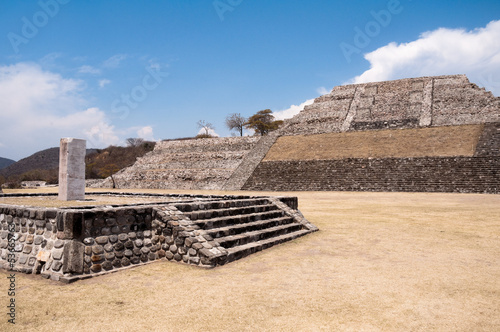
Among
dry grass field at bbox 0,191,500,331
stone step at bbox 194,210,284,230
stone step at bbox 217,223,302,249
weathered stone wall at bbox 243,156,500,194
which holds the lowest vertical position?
dry grass field at bbox 0,191,500,331

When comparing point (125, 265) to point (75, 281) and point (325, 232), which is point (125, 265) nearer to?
point (75, 281)

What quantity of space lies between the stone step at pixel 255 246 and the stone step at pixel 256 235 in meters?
0.11

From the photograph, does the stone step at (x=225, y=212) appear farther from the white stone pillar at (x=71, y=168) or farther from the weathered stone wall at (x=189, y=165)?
the weathered stone wall at (x=189, y=165)

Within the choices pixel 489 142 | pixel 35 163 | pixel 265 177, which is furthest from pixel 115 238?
pixel 35 163

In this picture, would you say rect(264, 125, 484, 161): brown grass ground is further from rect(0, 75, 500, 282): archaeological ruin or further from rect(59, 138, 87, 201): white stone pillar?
rect(59, 138, 87, 201): white stone pillar

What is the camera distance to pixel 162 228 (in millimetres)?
5883

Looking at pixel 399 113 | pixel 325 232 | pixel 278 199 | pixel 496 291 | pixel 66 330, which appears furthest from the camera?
pixel 399 113

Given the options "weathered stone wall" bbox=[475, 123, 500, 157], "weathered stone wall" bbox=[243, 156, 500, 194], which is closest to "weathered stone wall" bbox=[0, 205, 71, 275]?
"weathered stone wall" bbox=[243, 156, 500, 194]

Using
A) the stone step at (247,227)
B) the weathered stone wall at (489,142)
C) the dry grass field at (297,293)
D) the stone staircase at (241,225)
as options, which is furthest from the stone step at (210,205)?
the weathered stone wall at (489,142)

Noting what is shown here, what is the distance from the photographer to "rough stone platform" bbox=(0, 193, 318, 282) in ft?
16.1

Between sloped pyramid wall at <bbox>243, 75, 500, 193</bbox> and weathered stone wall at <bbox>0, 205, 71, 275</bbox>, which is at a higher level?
sloped pyramid wall at <bbox>243, 75, 500, 193</bbox>

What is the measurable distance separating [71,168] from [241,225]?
469 cm

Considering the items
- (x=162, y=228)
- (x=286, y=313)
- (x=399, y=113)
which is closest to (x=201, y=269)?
(x=162, y=228)

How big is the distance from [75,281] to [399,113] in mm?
34653
